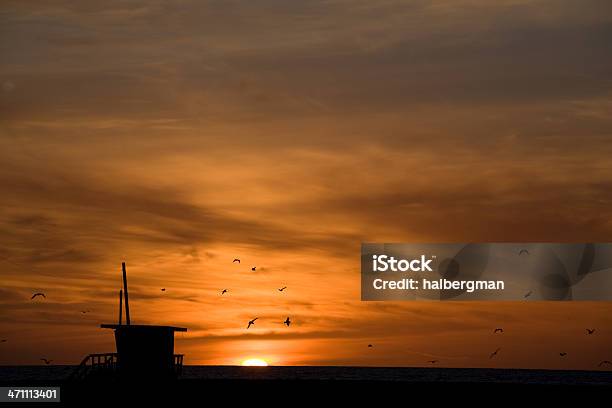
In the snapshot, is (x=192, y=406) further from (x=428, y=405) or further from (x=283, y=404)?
(x=428, y=405)

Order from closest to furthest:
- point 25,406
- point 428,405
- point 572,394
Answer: point 25,406 → point 428,405 → point 572,394

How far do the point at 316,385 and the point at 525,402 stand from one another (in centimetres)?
1378

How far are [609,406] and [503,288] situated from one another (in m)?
9.18

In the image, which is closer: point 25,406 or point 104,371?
point 25,406

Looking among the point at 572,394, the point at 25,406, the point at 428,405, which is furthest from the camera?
the point at 572,394

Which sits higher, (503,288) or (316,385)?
(503,288)

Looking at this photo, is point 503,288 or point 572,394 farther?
point 572,394

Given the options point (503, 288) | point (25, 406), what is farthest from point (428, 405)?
point (25, 406)

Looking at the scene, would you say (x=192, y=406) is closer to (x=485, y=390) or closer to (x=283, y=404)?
(x=283, y=404)

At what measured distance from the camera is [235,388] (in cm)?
6009

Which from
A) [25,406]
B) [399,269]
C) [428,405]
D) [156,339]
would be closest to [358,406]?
[428,405]

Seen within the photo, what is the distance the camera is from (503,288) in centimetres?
5381

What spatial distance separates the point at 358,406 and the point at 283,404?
4599 millimetres

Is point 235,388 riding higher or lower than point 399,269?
lower
